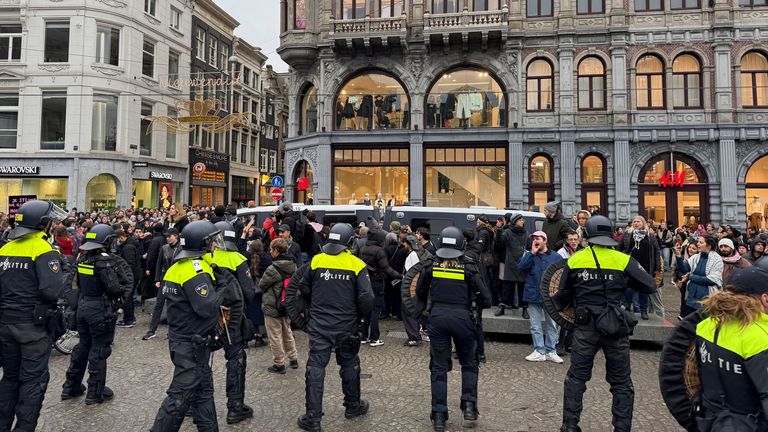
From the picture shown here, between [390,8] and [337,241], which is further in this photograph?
[390,8]

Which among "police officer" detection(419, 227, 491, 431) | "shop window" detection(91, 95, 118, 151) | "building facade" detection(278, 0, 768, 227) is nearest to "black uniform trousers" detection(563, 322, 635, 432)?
"police officer" detection(419, 227, 491, 431)

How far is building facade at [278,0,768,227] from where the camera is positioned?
19938mm

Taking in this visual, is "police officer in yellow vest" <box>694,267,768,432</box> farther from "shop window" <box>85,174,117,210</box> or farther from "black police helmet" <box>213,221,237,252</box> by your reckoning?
"shop window" <box>85,174,117,210</box>

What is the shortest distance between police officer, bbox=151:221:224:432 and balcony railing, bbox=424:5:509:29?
19753 millimetres

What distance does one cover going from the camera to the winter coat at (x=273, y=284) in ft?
21.7

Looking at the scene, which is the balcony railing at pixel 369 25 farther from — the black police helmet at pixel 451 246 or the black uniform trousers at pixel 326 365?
the black uniform trousers at pixel 326 365

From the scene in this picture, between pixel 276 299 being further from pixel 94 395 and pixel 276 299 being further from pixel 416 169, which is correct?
pixel 416 169

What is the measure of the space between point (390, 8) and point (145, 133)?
17881mm

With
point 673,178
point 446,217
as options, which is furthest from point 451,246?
point 673,178

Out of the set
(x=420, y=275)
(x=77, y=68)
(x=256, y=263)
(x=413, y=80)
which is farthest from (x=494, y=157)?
(x=77, y=68)

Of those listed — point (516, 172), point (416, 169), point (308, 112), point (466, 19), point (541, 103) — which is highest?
point (466, 19)

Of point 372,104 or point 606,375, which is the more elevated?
point 372,104

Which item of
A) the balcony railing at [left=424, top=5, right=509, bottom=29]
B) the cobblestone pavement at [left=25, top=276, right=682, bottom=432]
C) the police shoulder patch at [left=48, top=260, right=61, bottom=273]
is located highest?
the balcony railing at [left=424, top=5, right=509, bottom=29]

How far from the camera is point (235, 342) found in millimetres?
5043
